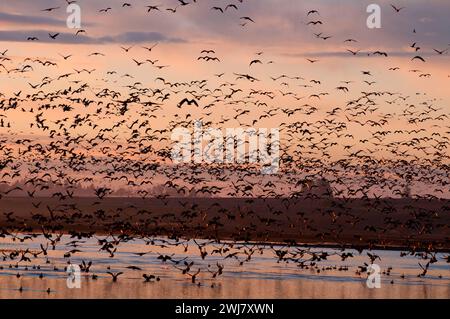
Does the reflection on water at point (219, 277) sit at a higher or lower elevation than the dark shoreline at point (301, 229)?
lower

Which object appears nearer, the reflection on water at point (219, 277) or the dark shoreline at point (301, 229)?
the reflection on water at point (219, 277)

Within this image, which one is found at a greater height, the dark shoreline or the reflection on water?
the dark shoreline

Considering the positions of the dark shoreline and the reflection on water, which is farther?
the dark shoreline

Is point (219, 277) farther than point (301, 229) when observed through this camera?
No

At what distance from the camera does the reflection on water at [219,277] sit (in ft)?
174

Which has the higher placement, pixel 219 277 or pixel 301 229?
pixel 301 229

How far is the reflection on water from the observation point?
5300 cm

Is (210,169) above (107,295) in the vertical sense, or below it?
above

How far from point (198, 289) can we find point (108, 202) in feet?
435

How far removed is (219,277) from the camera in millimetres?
59906

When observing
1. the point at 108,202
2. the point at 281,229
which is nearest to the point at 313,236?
the point at 281,229

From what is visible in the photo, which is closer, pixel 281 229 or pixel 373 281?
pixel 373 281
